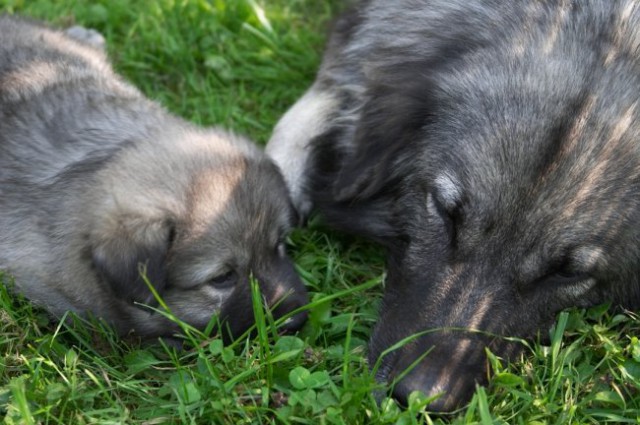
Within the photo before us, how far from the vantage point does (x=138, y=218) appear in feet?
9.21

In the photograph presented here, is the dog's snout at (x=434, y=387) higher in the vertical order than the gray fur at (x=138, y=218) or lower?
lower

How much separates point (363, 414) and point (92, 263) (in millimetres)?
1005

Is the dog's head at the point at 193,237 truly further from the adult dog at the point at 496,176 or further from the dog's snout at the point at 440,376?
the dog's snout at the point at 440,376

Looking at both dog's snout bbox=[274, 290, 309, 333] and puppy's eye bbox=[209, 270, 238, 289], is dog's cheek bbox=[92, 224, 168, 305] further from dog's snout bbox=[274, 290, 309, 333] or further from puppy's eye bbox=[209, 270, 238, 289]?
dog's snout bbox=[274, 290, 309, 333]

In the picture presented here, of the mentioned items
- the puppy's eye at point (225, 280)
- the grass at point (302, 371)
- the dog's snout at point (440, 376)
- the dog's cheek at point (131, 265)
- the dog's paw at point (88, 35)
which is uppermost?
the dog's paw at point (88, 35)

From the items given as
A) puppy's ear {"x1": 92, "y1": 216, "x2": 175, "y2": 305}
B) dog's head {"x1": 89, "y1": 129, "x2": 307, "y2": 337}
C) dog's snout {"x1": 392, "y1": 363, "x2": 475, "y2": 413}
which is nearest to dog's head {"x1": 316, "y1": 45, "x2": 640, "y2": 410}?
dog's snout {"x1": 392, "y1": 363, "x2": 475, "y2": 413}

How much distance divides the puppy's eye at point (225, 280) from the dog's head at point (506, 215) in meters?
→ 0.51

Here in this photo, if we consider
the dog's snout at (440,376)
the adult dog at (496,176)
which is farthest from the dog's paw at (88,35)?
the dog's snout at (440,376)

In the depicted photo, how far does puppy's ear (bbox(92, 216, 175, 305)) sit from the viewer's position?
2725mm

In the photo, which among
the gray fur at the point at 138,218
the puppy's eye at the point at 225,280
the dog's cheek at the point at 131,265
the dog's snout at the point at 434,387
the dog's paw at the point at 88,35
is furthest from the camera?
the dog's paw at the point at 88,35

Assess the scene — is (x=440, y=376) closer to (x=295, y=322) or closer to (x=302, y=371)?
(x=302, y=371)

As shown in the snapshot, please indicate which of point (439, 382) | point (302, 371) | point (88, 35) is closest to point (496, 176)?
point (439, 382)

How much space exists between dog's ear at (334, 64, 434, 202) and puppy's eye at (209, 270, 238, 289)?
544 mm

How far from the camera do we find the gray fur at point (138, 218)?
9.27 feet
